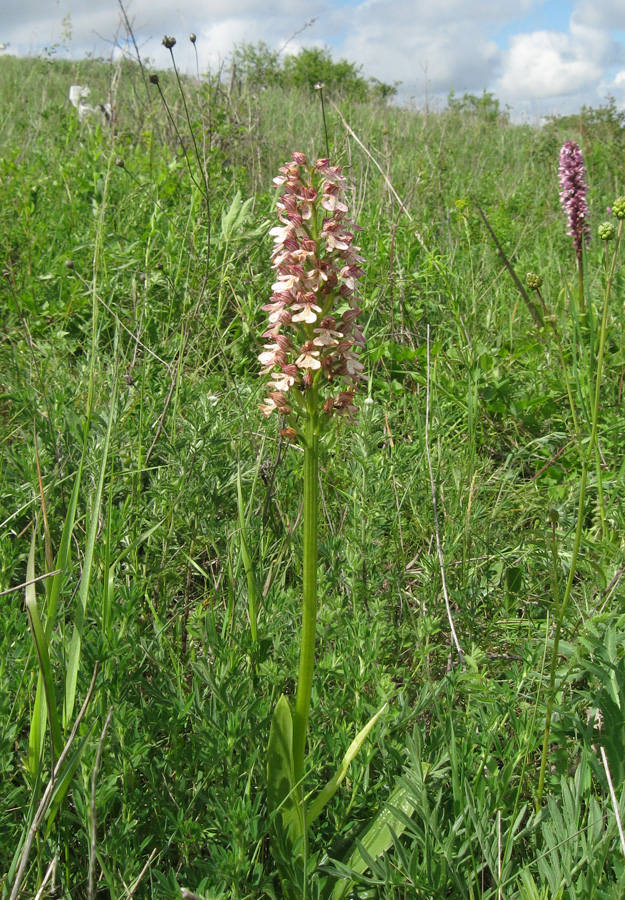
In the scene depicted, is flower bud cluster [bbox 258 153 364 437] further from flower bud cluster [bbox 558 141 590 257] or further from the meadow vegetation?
flower bud cluster [bbox 558 141 590 257]

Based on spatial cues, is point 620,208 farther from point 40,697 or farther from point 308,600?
point 40,697

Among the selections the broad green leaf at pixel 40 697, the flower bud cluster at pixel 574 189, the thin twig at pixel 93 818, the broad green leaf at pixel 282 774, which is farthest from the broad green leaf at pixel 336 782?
the flower bud cluster at pixel 574 189

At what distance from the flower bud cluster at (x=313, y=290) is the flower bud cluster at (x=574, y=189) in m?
3.60

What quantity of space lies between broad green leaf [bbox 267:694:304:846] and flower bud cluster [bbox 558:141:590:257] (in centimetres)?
401

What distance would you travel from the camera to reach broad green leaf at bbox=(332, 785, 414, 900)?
1270 millimetres

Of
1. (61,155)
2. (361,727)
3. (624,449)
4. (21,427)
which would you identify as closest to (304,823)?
(361,727)

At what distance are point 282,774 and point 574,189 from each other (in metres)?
4.39

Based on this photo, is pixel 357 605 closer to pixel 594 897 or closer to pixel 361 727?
pixel 361 727

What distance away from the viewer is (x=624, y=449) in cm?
289

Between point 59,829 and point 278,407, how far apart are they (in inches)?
35.5

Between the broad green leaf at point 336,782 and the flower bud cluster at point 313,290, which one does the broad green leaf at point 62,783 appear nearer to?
the broad green leaf at point 336,782

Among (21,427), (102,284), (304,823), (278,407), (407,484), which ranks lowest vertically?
(304,823)

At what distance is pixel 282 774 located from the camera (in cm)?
132

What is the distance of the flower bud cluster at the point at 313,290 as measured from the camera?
1284mm
